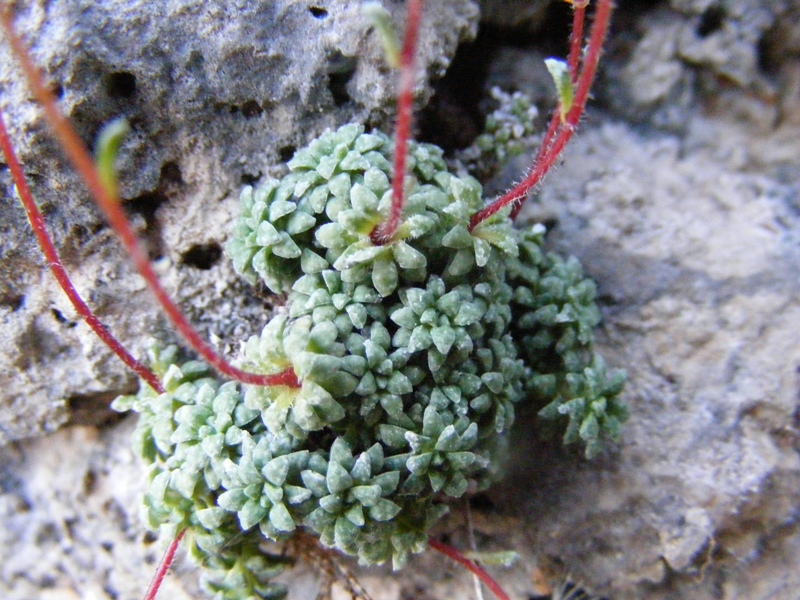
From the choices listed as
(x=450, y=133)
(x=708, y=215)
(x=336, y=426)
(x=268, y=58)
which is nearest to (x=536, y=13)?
(x=450, y=133)

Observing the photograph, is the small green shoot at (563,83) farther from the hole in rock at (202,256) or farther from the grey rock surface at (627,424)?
the hole in rock at (202,256)

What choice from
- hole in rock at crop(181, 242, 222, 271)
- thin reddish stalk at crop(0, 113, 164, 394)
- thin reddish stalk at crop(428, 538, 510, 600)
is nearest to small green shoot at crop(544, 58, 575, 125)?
hole in rock at crop(181, 242, 222, 271)

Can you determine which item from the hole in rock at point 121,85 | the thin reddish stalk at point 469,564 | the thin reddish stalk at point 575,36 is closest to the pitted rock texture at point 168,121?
the hole in rock at point 121,85

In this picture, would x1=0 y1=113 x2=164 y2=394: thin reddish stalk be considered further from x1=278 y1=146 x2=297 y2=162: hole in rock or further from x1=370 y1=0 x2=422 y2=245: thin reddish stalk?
x1=370 y1=0 x2=422 y2=245: thin reddish stalk

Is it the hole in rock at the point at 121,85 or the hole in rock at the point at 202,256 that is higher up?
the hole in rock at the point at 121,85

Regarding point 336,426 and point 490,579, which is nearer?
point 336,426

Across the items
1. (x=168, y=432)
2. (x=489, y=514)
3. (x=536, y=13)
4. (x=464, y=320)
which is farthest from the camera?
(x=536, y=13)

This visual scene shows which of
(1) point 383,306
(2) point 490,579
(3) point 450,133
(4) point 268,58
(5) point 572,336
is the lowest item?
(2) point 490,579

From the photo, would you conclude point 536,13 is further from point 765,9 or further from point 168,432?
point 168,432
